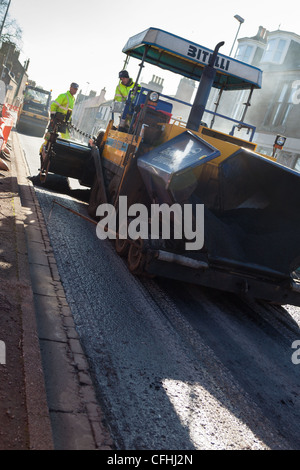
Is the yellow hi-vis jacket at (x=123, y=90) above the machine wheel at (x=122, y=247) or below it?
above

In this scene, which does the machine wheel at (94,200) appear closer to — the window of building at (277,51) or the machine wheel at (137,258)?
the machine wheel at (137,258)

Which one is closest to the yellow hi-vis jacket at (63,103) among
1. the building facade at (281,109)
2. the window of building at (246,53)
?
the building facade at (281,109)

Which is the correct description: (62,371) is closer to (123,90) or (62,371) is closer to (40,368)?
(40,368)

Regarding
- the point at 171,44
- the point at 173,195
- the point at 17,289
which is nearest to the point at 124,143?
the point at 171,44

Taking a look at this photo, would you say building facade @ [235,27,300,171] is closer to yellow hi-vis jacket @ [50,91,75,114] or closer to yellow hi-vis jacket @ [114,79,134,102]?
yellow hi-vis jacket @ [50,91,75,114]

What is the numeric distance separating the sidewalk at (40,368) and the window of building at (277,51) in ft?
96.5

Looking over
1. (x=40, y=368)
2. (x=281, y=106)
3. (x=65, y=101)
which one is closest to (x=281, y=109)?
(x=281, y=106)

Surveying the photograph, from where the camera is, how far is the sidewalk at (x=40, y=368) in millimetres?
2053

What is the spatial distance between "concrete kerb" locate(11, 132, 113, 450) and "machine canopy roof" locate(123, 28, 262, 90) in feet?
12.2

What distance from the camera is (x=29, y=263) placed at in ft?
14.1

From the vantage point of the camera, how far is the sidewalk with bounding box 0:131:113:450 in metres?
2.05

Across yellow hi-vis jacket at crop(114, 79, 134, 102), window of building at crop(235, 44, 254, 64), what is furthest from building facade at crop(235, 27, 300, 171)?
yellow hi-vis jacket at crop(114, 79, 134, 102)

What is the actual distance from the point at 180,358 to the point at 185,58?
4835 mm
